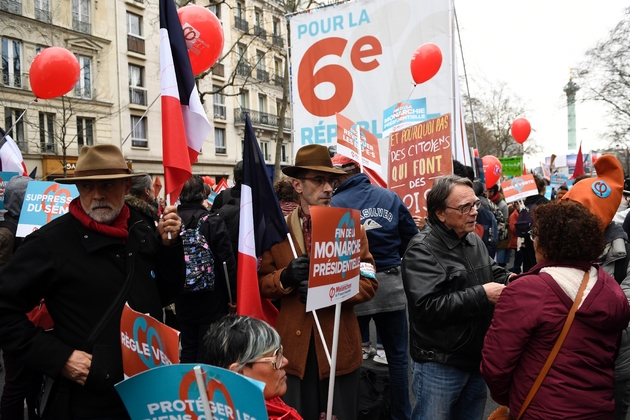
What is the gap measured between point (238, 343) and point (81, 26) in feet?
88.0

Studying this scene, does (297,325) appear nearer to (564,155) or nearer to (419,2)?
(419,2)

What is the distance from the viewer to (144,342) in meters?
2.02

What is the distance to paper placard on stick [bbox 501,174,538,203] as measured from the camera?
26.8ft

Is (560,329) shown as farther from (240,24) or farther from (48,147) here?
(240,24)

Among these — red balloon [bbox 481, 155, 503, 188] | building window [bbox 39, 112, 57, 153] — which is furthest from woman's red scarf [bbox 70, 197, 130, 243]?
building window [bbox 39, 112, 57, 153]

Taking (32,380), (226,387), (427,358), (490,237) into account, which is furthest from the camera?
(490,237)

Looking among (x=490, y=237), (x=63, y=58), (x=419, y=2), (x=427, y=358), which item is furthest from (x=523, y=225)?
(x=63, y=58)

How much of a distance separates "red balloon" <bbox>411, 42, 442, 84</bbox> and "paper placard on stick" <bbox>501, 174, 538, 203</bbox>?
3052 mm

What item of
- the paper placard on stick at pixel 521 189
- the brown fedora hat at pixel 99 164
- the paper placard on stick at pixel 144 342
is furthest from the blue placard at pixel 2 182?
the paper placard on stick at pixel 521 189

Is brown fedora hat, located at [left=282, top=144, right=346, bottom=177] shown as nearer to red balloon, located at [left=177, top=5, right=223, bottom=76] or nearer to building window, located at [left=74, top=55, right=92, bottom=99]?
red balloon, located at [left=177, top=5, right=223, bottom=76]

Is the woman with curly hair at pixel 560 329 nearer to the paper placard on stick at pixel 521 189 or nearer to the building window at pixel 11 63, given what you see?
the paper placard on stick at pixel 521 189

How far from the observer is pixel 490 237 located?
592 centimetres

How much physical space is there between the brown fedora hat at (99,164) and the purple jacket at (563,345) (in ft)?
6.07

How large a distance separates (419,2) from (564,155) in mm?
39652
